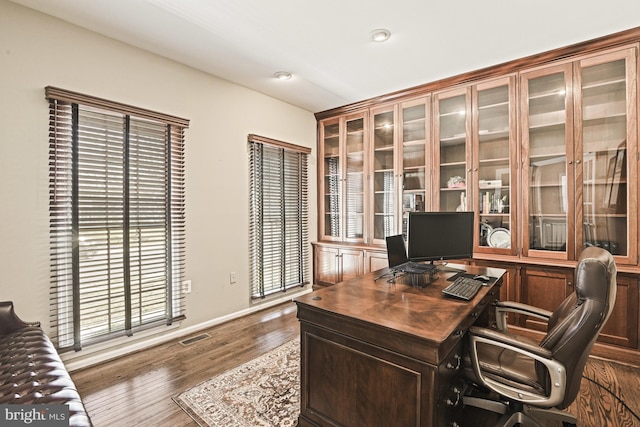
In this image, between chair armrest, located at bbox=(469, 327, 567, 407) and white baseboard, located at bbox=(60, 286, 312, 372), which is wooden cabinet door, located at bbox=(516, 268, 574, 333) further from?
white baseboard, located at bbox=(60, 286, 312, 372)

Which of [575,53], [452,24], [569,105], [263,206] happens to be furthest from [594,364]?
[263,206]

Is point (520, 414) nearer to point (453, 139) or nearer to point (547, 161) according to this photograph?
point (547, 161)

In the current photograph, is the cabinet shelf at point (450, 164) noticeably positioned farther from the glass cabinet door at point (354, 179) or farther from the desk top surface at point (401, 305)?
the desk top surface at point (401, 305)

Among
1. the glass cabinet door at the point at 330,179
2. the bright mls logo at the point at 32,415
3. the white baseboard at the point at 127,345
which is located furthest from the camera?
the glass cabinet door at the point at 330,179

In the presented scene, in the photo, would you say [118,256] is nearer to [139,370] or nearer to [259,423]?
[139,370]

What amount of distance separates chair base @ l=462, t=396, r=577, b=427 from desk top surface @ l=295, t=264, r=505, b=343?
2.01 feet

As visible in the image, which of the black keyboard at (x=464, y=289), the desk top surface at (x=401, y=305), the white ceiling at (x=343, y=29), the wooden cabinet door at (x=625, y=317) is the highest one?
the white ceiling at (x=343, y=29)

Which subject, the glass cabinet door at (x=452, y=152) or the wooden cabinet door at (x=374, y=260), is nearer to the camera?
the glass cabinet door at (x=452, y=152)

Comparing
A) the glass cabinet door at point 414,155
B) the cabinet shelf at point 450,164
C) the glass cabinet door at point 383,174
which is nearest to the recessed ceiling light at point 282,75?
the glass cabinet door at point 383,174

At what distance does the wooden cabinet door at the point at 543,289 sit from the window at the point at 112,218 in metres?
3.39

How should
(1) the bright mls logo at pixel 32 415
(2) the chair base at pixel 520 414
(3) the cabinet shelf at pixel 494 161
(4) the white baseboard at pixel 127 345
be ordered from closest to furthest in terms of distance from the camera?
1. (1) the bright mls logo at pixel 32 415
2. (2) the chair base at pixel 520 414
3. (4) the white baseboard at pixel 127 345
4. (3) the cabinet shelf at pixel 494 161

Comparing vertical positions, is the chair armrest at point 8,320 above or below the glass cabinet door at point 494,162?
below

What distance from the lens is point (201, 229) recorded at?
3.21m

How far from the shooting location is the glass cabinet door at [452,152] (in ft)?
11.1
